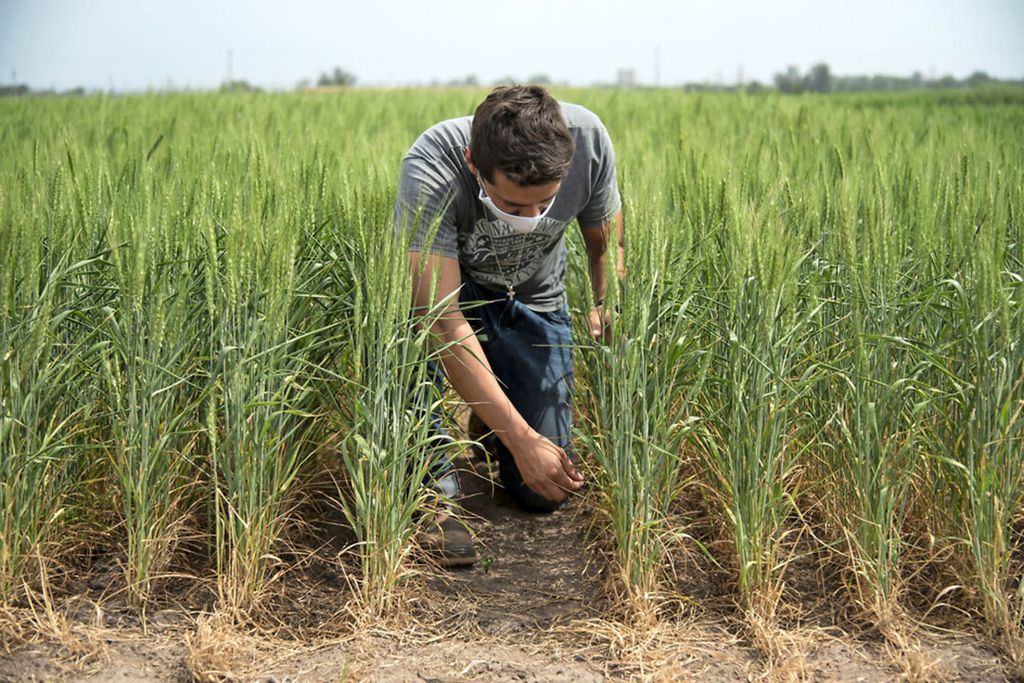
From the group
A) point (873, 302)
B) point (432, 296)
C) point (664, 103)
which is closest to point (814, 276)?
point (873, 302)

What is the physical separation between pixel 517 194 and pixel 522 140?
0.50 ft

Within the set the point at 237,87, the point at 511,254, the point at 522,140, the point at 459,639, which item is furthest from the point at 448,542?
the point at 237,87

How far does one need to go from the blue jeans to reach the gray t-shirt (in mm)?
71

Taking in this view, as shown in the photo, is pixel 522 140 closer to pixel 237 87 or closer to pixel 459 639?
pixel 459 639

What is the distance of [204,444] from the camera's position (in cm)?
249

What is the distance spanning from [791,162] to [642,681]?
8.73ft

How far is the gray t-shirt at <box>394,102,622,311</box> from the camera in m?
2.54

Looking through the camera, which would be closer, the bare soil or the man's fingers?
the bare soil

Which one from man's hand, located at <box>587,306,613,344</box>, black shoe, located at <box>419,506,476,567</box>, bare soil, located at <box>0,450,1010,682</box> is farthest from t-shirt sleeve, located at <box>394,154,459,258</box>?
bare soil, located at <box>0,450,1010,682</box>

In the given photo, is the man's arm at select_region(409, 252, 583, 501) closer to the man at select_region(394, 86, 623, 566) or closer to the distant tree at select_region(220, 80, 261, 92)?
the man at select_region(394, 86, 623, 566)

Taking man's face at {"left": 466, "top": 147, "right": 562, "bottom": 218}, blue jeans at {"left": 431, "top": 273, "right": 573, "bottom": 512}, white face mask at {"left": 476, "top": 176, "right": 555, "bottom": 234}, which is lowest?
blue jeans at {"left": 431, "top": 273, "right": 573, "bottom": 512}

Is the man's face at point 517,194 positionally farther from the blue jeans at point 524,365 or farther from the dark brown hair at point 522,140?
the blue jeans at point 524,365

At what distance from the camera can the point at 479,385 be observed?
2.47m

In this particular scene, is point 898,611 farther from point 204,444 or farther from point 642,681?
point 204,444
